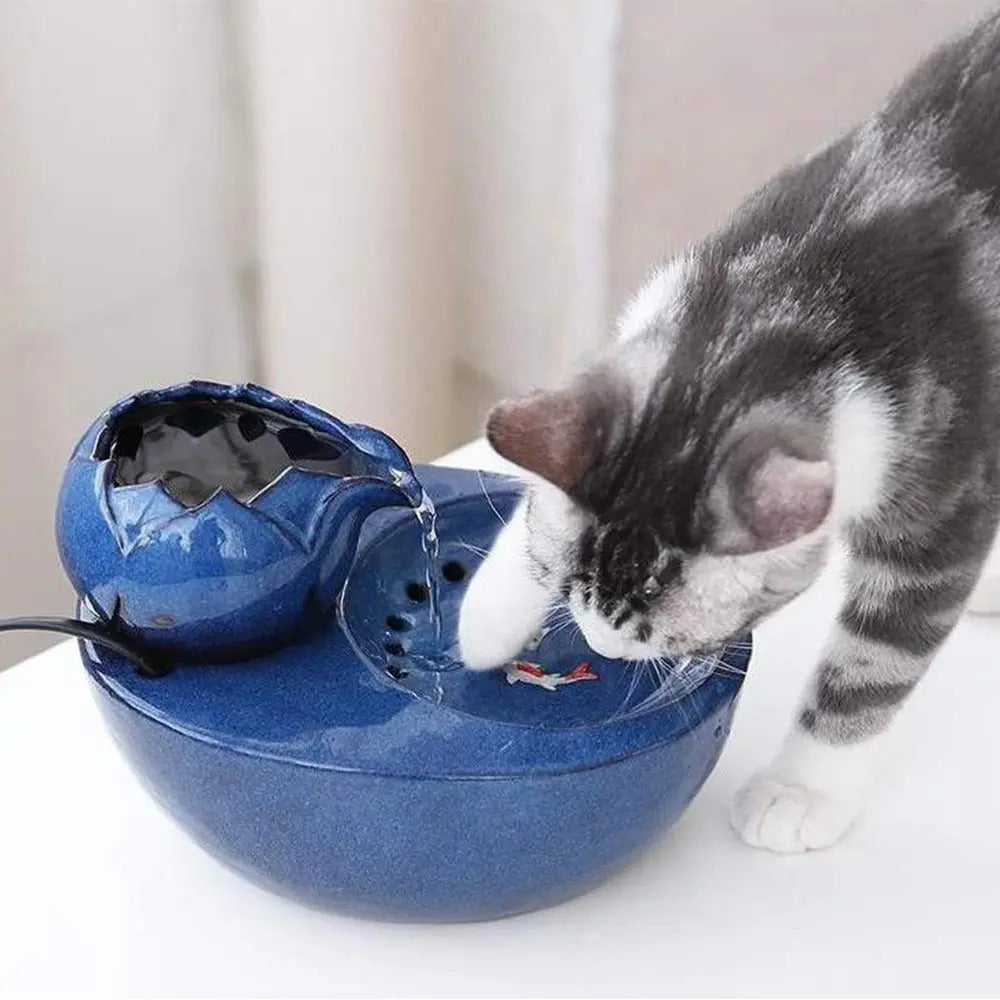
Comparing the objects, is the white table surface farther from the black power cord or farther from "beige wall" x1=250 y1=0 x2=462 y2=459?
"beige wall" x1=250 y1=0 x2=462 y2=459

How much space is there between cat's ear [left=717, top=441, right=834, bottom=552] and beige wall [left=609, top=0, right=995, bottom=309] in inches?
22.8

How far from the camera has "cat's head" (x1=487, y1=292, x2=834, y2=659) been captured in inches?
24.0

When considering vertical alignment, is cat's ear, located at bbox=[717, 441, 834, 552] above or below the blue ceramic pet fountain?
above

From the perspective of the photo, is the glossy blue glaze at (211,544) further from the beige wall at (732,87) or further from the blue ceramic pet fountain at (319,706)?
the beige wall at (732,87)

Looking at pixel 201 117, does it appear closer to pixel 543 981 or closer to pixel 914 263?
pixel 914 263

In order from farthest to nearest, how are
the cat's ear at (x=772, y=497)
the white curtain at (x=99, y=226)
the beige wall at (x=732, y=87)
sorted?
the white curtain at (x=99, y=226), the beige wall at (x=732, y=87), the cat's ear at (x=772, y=497)

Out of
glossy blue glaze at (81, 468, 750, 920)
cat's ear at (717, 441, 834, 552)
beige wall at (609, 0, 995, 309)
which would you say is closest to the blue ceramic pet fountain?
glossy blue glaze at (81, 468, 750, 920)

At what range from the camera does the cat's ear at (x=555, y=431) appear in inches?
24.0

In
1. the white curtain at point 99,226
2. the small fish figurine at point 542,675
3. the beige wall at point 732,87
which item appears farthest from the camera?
the white curtain at point 99,226

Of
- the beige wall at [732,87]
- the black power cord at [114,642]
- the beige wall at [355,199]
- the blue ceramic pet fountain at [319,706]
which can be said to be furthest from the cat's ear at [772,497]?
the beige wall at [355,199]

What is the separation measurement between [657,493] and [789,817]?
0.66ft

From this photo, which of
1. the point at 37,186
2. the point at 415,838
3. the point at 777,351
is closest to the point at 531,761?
the point at 415,838

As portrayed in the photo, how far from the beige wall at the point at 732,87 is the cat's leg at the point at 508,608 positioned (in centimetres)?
51

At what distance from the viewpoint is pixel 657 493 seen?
0.62m
